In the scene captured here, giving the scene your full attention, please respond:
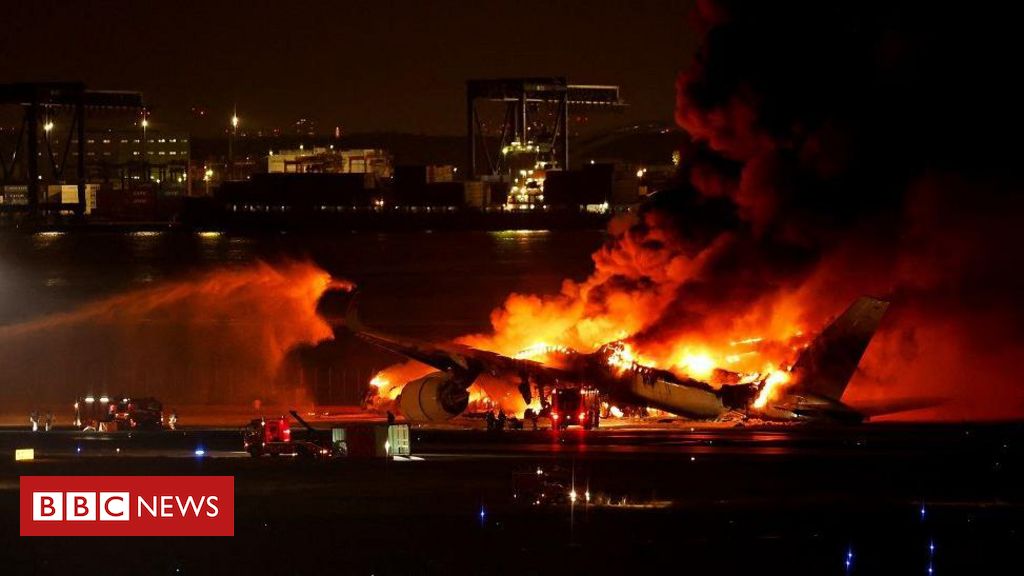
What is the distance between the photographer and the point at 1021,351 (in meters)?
54.5

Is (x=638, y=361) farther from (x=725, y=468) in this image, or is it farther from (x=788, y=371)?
(x=725, y=468)

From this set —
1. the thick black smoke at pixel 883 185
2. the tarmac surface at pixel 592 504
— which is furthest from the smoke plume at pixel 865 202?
the tarmac surface at pixel 592 504

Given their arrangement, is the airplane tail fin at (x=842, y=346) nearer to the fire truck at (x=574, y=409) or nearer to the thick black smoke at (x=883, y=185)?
the thick black smoke at (x=883, y=185)

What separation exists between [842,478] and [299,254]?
155 metres

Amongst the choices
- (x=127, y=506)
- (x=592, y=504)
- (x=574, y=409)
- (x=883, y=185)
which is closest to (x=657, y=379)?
(x=574, y=409)

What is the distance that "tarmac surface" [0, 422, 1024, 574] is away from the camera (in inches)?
1086

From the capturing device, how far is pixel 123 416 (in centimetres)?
5316

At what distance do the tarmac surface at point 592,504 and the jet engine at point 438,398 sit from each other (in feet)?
12.4

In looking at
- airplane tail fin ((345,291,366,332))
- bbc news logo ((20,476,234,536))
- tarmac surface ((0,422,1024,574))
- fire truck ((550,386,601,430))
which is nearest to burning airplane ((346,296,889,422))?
fire truck ((550,386,601,430))

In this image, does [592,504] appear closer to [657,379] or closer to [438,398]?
[657,379]

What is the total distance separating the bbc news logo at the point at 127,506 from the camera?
3056 cm

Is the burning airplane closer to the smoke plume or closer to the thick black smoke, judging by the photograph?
the smoke plume

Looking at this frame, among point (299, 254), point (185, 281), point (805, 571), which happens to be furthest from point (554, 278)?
point (805, 571)

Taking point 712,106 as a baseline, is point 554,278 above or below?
below
